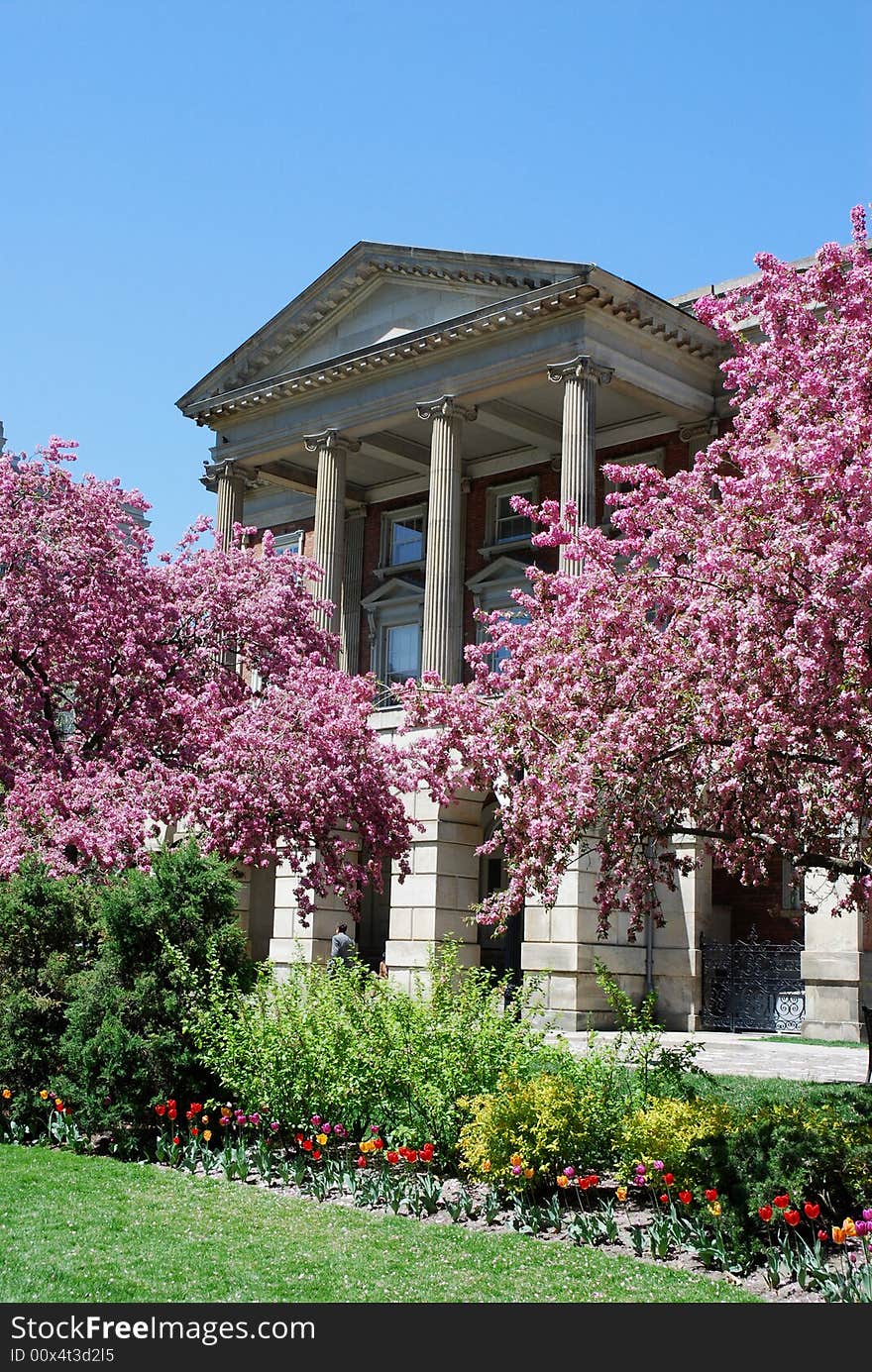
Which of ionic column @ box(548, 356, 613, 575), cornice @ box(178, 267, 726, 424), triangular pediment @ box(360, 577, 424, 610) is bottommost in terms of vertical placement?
triangular pediment @ box(360, 577, 424, 610)

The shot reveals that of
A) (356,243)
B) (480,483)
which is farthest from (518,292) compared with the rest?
(480,483)

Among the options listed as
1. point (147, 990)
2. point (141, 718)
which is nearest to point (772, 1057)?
point (141, 718)

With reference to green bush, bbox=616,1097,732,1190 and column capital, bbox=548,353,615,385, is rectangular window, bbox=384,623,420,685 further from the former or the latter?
green bush, bbox=616,1097,732,1190

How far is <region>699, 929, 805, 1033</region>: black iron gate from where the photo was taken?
27.4m

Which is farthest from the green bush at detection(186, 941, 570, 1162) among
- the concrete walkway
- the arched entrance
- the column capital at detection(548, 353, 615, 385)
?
the arched entrance

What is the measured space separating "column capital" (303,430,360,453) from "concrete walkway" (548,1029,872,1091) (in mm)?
16664

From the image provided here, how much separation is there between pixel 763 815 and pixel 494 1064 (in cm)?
352

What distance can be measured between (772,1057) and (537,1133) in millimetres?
12494

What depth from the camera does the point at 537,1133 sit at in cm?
952

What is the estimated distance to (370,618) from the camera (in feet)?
135

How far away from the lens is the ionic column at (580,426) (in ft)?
95.7

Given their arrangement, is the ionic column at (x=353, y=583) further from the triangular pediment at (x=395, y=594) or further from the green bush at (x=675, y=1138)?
the green bush at (x=675, y=1138)

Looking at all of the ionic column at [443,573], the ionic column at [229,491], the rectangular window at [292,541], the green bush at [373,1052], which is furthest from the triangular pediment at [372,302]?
the green bush at [373,1052]

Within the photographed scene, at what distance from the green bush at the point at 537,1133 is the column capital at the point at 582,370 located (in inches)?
863
